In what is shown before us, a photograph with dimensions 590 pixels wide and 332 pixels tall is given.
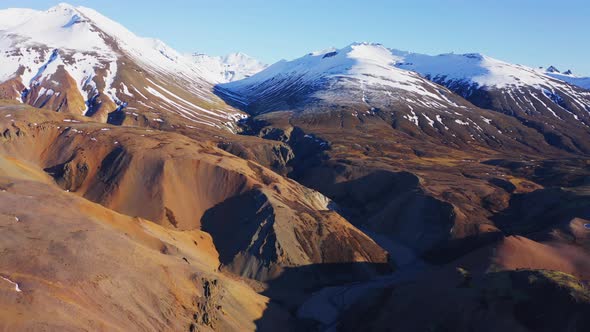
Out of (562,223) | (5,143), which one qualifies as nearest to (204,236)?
(5,143)

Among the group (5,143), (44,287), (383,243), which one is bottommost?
(383,243)

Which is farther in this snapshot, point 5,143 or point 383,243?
point 5,143

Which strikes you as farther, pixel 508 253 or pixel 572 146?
pixel 572 146

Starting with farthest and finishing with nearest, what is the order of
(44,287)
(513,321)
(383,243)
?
1. (383,243)
2. (513,321)
3. (44,287)

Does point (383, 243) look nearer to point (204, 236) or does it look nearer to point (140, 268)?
point (204, 236)

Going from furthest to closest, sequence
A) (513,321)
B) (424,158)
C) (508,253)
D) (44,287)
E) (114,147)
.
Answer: (424,158)
(114,147)
(508,253)
(513,321)
(44,287)

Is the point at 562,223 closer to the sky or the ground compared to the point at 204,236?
closer to the sky

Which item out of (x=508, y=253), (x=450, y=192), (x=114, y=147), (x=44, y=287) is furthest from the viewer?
(x=450, y=192)

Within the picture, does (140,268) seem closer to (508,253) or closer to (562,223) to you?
(508,253)

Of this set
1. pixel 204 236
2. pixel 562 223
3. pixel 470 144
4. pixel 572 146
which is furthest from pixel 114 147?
pixel 572 146
